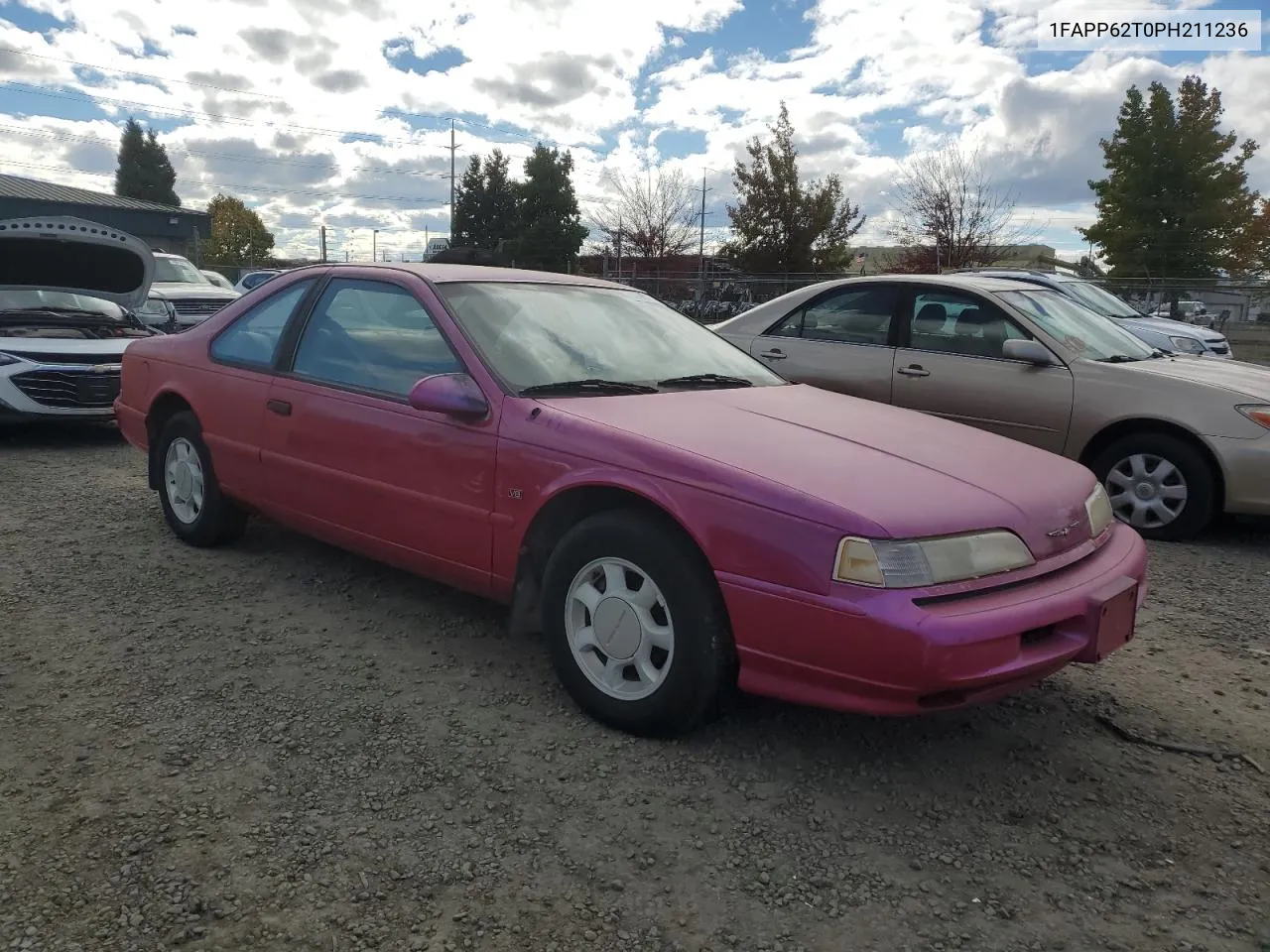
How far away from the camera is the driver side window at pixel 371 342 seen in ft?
12.0

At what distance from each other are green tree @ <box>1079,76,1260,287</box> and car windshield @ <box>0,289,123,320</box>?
84.7 feet

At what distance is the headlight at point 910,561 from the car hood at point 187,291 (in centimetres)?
1343

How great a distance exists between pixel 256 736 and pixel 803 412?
2.09 metres

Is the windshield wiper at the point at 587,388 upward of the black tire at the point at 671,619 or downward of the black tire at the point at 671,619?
upward

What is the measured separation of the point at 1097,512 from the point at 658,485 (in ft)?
4.87

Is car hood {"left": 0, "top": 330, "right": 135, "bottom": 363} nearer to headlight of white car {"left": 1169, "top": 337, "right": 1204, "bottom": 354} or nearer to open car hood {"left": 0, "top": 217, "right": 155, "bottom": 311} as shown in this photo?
open car hood {"left": 0, "top": 217, "right": 155, "bottom": 311}

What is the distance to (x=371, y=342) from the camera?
12.9 feet

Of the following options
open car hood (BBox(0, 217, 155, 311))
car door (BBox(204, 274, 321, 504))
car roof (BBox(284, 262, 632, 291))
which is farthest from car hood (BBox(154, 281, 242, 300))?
car roof (BBox(284, 262, 632, 291))

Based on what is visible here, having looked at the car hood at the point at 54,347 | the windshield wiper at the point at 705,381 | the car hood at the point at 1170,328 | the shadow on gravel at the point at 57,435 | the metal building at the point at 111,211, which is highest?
the metal building at the point at 111,211

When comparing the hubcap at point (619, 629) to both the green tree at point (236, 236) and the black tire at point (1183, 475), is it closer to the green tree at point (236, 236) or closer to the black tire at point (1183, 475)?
the black tire at point (1183, 475)

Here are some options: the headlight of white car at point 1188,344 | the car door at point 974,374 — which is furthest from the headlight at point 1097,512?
the headlight of white car at point 1188,344

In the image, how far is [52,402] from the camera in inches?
294

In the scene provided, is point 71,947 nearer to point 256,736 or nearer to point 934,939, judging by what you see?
point 256,736

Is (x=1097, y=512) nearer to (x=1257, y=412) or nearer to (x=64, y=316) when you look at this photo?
(x=1257, y=412)
